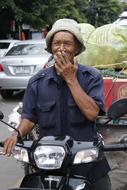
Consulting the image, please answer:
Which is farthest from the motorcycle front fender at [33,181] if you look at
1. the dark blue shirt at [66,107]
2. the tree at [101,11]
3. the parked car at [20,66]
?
the tree at [101,11]

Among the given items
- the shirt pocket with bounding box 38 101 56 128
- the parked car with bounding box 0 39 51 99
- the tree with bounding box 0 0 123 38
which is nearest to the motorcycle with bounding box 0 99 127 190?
the shirt pocket with bounding box 38 101 56 128

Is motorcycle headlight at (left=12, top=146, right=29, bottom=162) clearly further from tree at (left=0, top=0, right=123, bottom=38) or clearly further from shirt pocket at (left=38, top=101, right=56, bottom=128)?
tree at (left=0, top=0, right=123, bottom=38)

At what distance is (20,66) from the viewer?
1265cm

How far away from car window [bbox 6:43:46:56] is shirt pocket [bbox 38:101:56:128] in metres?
9.86

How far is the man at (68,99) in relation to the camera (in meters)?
2.88

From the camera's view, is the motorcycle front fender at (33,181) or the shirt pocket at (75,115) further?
the shirt pocket at (75,115)

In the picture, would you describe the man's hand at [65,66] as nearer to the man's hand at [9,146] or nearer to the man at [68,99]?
the man at [68,99]

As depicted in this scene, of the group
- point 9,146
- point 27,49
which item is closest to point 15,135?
point 9,146

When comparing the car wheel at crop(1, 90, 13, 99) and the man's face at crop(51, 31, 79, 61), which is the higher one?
the man's face at crop(51, 31, 79, 61)

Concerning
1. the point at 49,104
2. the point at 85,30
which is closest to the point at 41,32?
the point at 85,30

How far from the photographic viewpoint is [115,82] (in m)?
5.07

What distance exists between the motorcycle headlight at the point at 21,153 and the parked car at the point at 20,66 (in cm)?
953

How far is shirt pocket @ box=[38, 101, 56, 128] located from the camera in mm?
3023

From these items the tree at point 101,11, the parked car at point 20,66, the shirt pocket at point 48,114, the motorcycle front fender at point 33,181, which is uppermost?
the shirt pocket at point 48,114
